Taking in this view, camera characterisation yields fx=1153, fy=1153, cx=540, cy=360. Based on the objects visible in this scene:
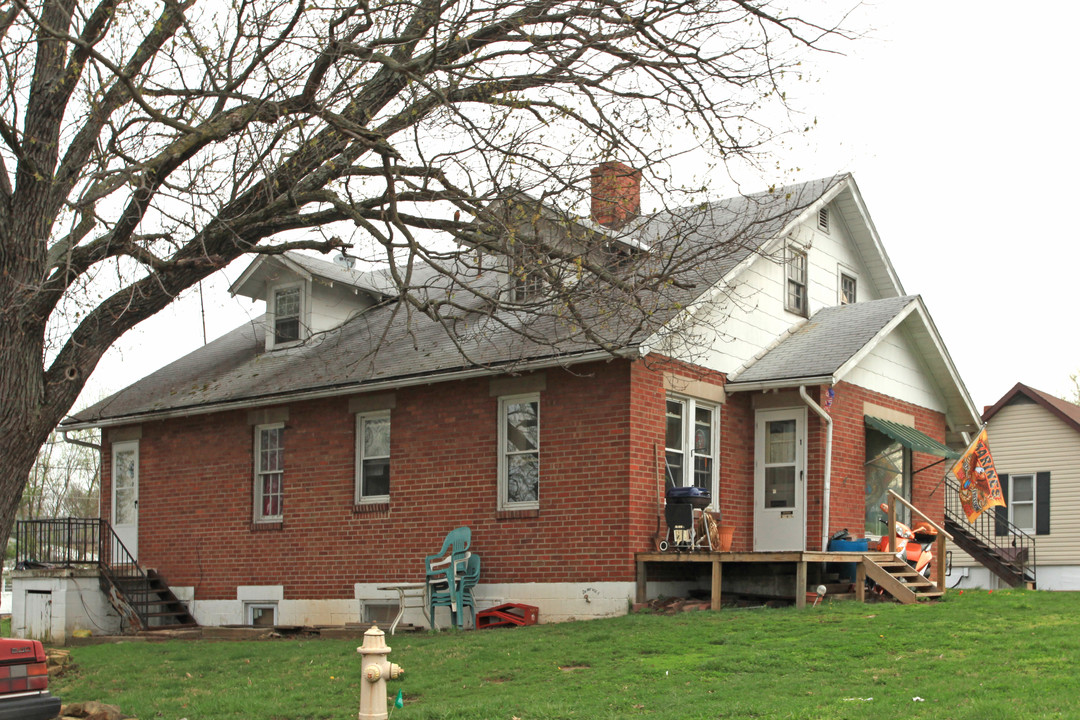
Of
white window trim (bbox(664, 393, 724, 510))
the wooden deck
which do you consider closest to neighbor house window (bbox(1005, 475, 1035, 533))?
white window trim (bbox(664, 393, 724, 510))

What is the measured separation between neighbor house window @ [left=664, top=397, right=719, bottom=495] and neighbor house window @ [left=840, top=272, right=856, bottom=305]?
5.14 meters

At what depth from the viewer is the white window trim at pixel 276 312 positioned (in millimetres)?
20895

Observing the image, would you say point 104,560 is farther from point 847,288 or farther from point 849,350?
point 847,288

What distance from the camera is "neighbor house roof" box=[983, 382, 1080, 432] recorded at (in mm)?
27891

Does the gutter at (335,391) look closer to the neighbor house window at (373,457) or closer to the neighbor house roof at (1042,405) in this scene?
the neighbor house window at (373,457)

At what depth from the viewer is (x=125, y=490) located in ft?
73.8

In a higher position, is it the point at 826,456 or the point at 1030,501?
the point at 826,456

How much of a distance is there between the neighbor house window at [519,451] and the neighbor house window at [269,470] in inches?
191

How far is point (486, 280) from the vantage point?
2023cm

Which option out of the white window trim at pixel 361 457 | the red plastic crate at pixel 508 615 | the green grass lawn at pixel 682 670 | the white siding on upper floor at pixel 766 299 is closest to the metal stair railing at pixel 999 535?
the white siding on upper floor at pixel 766 299

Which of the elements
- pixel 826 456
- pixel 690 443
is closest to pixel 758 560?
pixel 690 443

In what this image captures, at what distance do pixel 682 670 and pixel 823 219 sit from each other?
11668 millimetres

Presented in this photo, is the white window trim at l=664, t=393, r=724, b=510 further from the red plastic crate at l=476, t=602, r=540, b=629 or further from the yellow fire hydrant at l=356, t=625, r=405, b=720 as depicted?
the yellow fire hydrant at l=356, t=625, r=405, b=720

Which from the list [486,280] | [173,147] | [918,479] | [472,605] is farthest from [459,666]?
[918,479]
